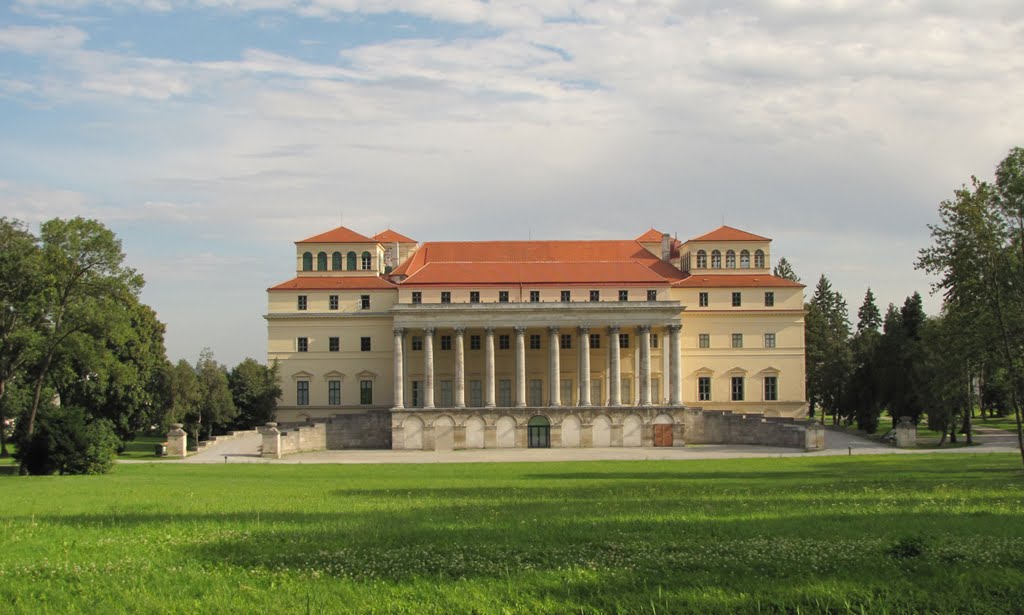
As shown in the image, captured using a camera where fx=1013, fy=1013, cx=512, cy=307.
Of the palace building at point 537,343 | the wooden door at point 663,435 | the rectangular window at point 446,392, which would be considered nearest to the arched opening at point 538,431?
the palace building at point 537,343

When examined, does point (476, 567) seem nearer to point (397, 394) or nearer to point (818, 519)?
point (818, 519)

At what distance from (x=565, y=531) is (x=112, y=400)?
66.6 m

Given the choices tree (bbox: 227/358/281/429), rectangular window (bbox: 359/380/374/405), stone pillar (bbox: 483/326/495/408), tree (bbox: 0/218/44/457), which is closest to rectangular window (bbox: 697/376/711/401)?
stone pillar (bbox: 483/326/495/408)

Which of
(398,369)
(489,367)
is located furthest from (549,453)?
(398,369)

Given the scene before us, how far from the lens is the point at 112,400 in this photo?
76875mm

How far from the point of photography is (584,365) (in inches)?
3280

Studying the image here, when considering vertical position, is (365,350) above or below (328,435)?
above

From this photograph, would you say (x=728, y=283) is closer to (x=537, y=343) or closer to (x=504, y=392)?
(x=537, y=343)

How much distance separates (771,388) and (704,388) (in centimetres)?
574

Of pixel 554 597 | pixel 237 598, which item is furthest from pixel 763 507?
pixel 237 598

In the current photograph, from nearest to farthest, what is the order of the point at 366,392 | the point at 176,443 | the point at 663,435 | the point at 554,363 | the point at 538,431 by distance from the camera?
1. the point at 176,443
2. the point at 663,435
3. the point at 538,431
4. the point at 554,363
5. the point at 366,392

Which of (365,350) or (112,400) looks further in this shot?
(365,350)

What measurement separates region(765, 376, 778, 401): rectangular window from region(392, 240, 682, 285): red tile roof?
12178mm

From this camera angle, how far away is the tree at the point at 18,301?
53938mm
